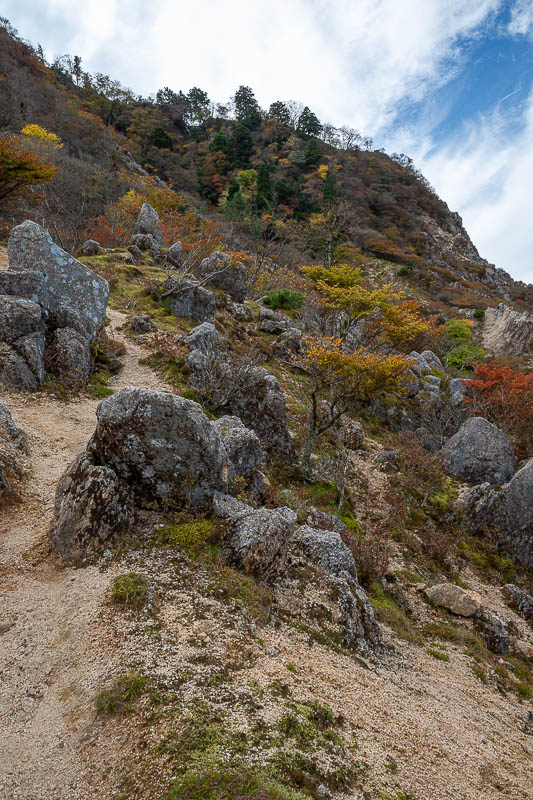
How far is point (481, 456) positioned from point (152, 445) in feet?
42.4

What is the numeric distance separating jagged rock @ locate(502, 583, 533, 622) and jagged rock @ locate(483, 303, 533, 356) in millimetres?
25967

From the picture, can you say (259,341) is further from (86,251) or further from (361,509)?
(86,251)

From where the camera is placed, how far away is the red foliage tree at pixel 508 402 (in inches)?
624

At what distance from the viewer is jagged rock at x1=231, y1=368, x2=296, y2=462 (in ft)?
35.5

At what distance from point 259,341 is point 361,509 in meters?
9.89

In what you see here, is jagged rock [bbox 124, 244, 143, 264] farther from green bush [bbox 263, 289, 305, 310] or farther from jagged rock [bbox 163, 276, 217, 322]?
green bush [bbox 263, 289, 305, 310]

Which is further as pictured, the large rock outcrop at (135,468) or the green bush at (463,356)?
the green bush at (463,356)

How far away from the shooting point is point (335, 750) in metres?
3.14

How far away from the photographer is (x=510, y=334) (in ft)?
104

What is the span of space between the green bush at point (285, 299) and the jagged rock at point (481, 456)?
1299 cm

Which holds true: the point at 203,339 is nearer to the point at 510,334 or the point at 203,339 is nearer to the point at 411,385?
the point at 411,385

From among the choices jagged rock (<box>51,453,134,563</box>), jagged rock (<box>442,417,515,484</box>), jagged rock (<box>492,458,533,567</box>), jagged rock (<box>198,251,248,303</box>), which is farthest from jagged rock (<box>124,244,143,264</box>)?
jagged rock (<box>492,458,533,567</box>)

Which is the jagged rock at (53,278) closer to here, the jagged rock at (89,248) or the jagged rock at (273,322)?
the jagged rock at (273,322)

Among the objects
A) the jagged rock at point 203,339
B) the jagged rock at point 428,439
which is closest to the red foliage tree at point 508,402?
the jagged rock at point 428,439
